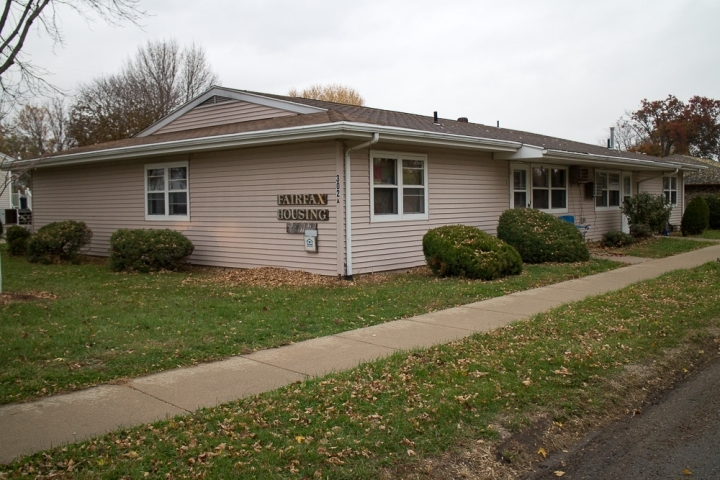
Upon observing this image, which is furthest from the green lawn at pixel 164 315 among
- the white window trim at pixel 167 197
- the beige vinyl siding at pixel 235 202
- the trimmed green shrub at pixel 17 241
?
the trimmed green shrub at pixel 17 241

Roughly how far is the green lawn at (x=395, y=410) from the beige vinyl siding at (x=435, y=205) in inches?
205

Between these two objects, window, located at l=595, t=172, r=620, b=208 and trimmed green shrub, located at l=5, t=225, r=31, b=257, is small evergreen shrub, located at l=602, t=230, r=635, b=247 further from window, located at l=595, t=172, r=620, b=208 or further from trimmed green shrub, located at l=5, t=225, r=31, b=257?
trimmed green shrub, located at l=5, t=225, r=31, b=257

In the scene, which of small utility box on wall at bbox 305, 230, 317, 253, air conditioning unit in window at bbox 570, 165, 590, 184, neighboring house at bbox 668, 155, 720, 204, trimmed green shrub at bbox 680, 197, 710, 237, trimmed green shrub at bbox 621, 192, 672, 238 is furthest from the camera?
neighboring house at bbox 668, 155, 720, 204

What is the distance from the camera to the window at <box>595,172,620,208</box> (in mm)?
21297

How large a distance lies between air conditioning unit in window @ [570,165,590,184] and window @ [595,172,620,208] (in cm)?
176

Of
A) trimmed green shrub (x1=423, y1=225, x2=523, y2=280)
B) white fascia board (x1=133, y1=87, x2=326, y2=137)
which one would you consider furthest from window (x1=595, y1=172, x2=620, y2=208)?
white fascia board (x1=133, y1=87, x2=326, y2=137)

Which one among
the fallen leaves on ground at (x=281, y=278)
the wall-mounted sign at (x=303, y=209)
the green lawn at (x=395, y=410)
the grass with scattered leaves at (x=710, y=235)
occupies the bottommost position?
the green lawn at (x=395, y=410)

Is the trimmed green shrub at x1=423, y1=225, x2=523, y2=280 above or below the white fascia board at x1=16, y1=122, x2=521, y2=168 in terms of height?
below

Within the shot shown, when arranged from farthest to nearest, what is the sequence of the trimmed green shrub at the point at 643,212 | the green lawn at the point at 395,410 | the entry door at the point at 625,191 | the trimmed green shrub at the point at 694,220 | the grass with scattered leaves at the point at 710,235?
the trimmed green shrub at the point at 694,220
the grass with scattered leaves at the point at 710,235
the entry door at the point at 625,191
the trimmed green shrub at the point at 643,212
the green lawn at the point at 395,410

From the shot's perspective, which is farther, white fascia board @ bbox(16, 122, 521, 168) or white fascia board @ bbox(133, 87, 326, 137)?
white fascia board @ bbox(133, 87, 326, 137)

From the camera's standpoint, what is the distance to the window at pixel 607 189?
69.9 feet

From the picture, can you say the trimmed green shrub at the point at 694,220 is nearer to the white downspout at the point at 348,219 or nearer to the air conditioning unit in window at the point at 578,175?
the air conditioning unit in window at the point at 578,175

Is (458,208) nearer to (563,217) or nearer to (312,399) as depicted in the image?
(563,217)

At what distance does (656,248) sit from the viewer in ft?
60.3
